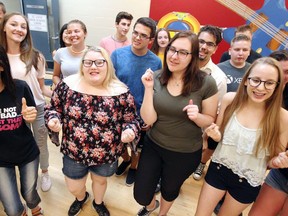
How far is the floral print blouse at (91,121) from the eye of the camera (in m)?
1.49

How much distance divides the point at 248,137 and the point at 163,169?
628 millimetres

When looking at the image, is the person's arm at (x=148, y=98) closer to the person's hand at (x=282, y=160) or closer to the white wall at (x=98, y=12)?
the person's hand at (x=282, y=160)

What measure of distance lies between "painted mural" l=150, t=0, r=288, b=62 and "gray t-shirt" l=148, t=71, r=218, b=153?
2.82m

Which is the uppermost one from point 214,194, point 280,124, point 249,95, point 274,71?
point 274,71

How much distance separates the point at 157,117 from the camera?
5.14ft

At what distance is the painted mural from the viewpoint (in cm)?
361

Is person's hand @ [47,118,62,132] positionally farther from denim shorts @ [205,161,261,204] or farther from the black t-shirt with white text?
denim shorts @ [205,161,261,204]

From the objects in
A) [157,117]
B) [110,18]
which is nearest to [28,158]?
[157,117]

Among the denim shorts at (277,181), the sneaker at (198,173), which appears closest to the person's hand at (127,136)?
the denim shorts at (277,181)

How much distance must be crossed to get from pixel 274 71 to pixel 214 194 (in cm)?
88

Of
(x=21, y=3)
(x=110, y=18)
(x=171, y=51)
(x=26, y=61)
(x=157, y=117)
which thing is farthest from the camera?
(x=21, y=3)

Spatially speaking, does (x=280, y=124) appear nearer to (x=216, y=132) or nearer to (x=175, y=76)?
(x=216, y=132)

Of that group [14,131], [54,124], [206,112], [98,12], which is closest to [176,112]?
[206,112]

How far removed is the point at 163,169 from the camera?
65.1 inches
